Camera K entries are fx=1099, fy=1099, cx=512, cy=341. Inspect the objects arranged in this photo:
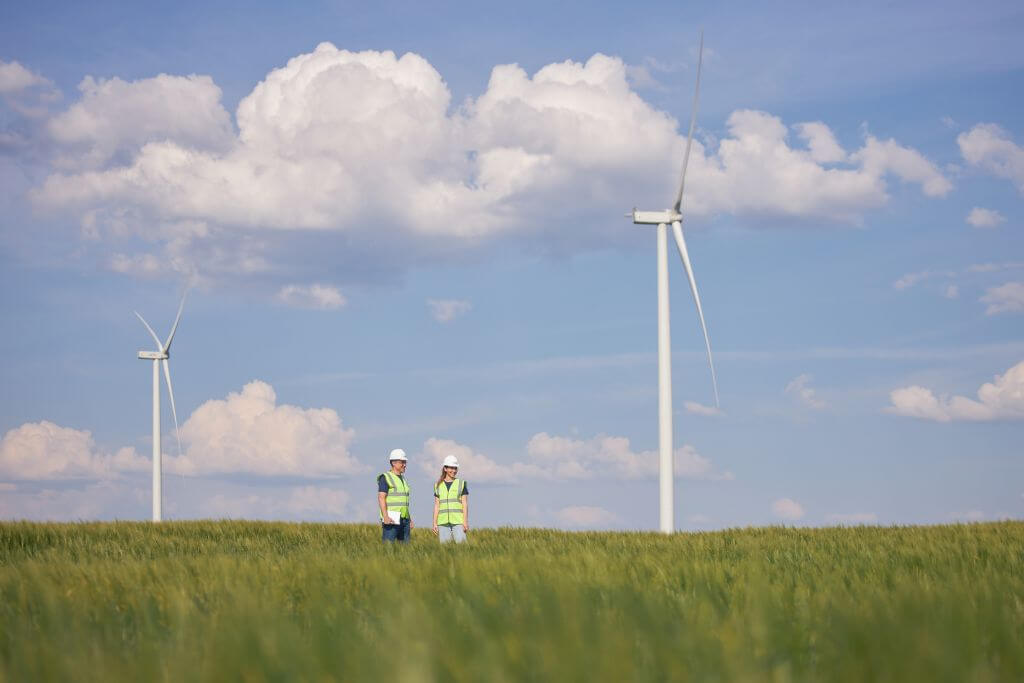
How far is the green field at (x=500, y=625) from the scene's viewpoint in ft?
16.7

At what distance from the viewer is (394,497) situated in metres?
23.4

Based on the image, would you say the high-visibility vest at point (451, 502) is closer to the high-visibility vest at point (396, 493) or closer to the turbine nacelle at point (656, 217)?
the high-visibility vest at point (396, 493)

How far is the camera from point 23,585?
36.1ft

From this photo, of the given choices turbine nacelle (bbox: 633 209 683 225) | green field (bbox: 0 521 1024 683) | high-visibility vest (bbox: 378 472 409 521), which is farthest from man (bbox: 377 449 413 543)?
turbine nacelle (bbox: 633 209 683 225)

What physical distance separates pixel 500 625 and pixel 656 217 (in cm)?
2963

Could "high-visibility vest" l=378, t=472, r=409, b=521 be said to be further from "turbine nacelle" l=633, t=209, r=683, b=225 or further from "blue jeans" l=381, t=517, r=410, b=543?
"turbine nacelle" l=633, t=209, r=683, b=225

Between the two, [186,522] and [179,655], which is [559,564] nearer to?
[179,655]

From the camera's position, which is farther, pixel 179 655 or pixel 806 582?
pixel 806 582

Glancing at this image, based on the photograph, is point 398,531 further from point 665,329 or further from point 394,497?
point 665,329

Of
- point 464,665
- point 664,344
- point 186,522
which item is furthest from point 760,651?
point 186,522

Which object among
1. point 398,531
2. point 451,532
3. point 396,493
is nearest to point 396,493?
point 396,493

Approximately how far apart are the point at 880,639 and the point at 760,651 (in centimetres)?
62

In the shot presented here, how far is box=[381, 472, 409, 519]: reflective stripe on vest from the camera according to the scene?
2320 cm

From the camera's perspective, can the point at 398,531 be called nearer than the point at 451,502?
No
